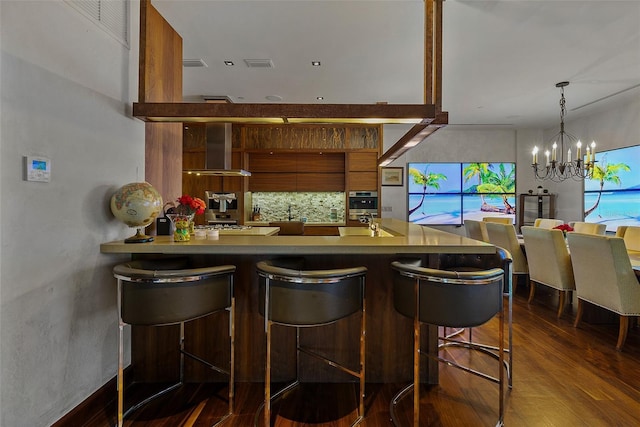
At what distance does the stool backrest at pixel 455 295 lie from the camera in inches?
65.7

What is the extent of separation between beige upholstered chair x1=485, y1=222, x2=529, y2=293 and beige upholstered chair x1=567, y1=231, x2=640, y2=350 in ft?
3.74

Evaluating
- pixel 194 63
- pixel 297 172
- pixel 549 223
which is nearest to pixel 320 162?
pixel 297 172

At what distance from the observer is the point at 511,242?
423 centimetres

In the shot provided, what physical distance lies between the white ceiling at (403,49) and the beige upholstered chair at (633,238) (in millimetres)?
1866

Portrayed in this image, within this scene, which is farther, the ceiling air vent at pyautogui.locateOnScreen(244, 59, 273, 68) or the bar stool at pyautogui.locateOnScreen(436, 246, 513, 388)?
the ceiling air vent at pyautogui.locateOnScreen(244, 59, 273, 68)

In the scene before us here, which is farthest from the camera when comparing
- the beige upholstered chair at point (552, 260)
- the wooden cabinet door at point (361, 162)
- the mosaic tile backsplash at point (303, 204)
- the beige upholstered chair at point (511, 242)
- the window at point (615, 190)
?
the mosaic tile backsplash at point (303, 204)

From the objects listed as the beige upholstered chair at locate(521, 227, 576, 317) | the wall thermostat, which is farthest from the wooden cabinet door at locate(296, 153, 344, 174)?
the wall thermostat

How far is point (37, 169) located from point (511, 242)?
4.62m

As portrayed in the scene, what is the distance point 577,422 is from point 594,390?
1.52 feet

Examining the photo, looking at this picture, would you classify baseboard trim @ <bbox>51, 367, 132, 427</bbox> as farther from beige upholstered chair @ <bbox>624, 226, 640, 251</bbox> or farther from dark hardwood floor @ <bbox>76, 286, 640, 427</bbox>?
beige upholstered chair @ <bbox>624, 226, 640, 251</bbox>

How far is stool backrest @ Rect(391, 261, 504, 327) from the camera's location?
1.67m

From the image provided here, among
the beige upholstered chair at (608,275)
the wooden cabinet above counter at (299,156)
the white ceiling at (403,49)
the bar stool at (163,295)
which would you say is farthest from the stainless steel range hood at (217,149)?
the beige upholstered chair at (608,275)

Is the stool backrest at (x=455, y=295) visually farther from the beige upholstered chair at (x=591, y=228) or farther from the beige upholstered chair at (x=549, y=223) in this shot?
the beige upholstered chair at (x=549, y=223)

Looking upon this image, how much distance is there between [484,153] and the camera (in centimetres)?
696
